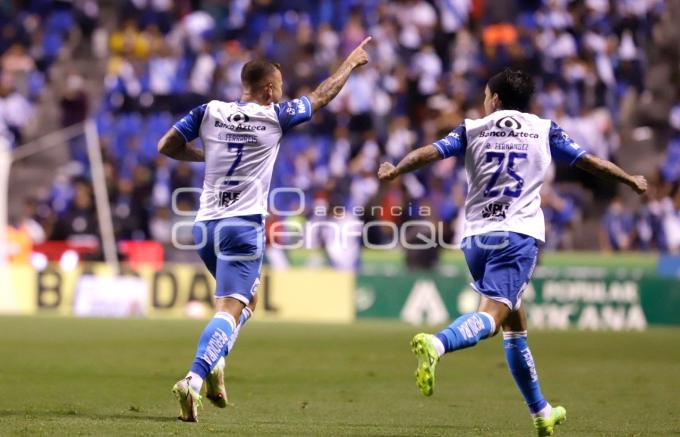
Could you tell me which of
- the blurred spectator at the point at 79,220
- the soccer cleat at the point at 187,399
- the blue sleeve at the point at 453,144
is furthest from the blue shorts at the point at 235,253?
the blurred spectator at the point at 79,220

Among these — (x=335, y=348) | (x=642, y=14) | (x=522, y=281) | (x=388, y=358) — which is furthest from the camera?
(x=642, y=14)

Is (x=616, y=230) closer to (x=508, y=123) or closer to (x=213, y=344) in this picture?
(x=508, y=123)

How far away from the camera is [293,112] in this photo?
27.9 ft

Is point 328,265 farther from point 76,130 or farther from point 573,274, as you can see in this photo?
point 76,130

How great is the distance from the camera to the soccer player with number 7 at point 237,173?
8344mm

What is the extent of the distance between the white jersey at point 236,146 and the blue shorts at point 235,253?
7cm

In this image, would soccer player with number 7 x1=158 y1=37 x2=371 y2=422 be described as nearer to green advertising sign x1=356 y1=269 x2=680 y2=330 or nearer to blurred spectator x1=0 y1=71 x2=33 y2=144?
green advertising sign x1=356 y1=269 x2=680 y2=330

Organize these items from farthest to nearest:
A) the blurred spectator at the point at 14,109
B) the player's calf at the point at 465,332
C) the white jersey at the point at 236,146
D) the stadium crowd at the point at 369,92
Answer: the blurred spectator at the point at 14,109 < the stadium crowd at the point at 369,92 < the white jersey at the point at 236,146 < the player's calf at the point at 465,332

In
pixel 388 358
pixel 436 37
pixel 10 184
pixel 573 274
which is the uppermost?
pixel 436 37

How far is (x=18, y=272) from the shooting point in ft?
74.8

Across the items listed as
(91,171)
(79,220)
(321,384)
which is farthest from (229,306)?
(91,171)

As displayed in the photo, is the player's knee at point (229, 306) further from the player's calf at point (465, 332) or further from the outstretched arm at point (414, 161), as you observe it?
the player's calf at point (465, 332)

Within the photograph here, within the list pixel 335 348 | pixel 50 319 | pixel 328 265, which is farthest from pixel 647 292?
pixel 50 319

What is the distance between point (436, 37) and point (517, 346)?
19039mm
